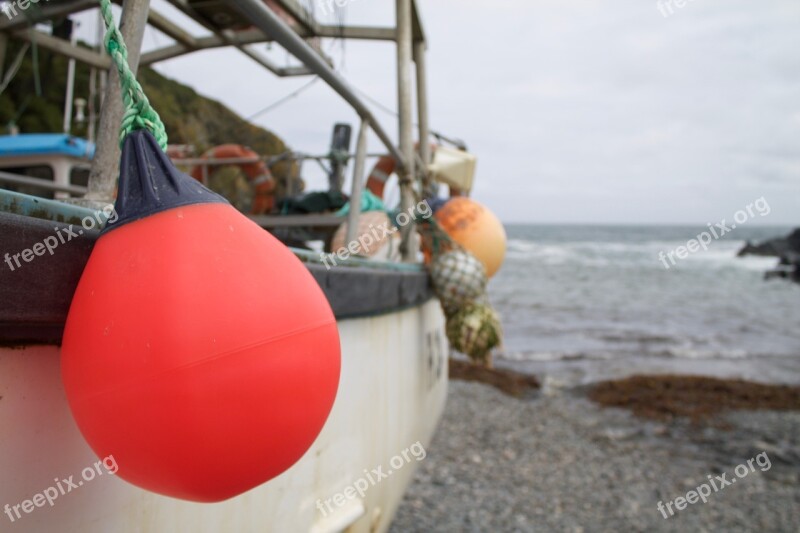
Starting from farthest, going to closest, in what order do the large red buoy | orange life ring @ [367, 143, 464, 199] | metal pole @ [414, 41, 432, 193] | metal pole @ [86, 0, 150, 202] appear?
orange life ring @ [367, 143, 464, 199]
metal pole @ [414, 41, 432, 193]
metal pole @ [86, 0, 150, 202]
the large red buoy

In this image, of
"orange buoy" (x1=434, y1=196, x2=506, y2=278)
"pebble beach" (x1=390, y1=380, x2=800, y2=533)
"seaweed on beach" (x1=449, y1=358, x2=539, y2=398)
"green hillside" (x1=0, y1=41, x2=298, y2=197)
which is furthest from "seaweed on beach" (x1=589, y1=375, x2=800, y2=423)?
"green hillside" (x1=0, y1=41, x2=298, y2=197)

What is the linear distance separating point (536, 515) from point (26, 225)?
5.21m

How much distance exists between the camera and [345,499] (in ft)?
8.35

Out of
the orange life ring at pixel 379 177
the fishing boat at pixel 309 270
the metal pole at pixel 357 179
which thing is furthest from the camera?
the orange life ring at pixel 379 177

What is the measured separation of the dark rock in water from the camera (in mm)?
48438

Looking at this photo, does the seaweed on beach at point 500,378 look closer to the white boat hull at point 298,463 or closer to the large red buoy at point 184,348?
the white boat hull at point 298,463

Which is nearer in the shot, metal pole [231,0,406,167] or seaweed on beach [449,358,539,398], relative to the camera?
metal pole [231,0,406,167]

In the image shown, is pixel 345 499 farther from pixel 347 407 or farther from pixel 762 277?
pixel 762 277

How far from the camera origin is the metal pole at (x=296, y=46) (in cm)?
169

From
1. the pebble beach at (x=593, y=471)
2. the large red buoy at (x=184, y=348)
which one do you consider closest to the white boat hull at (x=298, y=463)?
the large red buoy at (x=184, y=348)

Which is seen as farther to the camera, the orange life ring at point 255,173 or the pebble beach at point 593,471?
the orange life ring at point 255,173

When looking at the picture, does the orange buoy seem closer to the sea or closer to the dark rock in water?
the sea

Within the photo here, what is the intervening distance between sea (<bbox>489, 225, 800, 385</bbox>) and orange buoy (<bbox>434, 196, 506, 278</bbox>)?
704 cm

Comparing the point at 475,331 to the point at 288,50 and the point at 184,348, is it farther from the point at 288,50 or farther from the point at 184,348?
the point at 184,348
